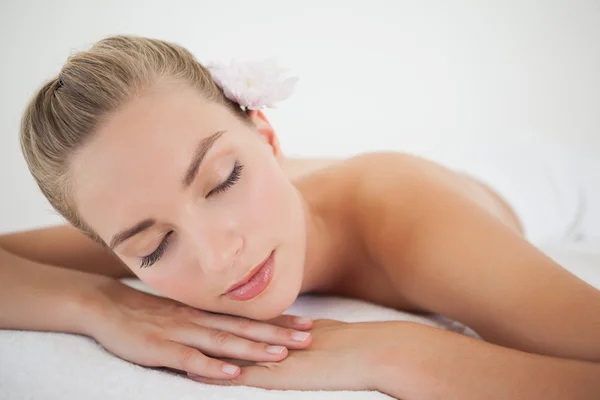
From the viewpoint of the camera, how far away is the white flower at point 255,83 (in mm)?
1157

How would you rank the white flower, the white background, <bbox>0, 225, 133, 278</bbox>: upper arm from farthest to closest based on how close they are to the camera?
the white background → <bbox>0, 225, 133, 278</bbox>: upper arm → the white flower

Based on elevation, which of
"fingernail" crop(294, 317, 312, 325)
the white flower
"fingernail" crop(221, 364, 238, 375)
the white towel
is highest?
the white flower

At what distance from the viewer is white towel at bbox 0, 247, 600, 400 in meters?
0.91

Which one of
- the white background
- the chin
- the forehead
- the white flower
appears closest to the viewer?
the forehead

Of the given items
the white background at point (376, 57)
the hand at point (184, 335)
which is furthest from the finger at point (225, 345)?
the white background at point (376, 57)

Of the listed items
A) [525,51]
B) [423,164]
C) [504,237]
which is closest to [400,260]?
[504,237]

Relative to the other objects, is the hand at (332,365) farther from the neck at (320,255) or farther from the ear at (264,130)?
the ear at (264,130)

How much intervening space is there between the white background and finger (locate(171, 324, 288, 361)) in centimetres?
150

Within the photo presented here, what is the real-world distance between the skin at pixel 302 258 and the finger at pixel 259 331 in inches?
0.8

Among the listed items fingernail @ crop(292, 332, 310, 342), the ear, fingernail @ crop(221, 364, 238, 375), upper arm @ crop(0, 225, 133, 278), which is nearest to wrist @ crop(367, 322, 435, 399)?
fingernail @ crop(292, 332, 310, 342)

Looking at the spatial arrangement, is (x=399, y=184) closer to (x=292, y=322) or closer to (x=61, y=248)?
(x=292, y=322)

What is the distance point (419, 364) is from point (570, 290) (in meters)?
0.29

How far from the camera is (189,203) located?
3.10 feet

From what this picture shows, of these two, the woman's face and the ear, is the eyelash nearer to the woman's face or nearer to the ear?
the woman's face
